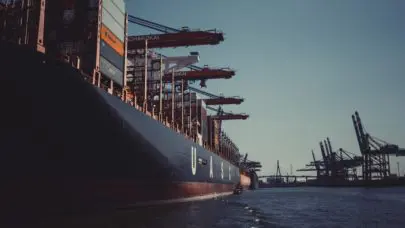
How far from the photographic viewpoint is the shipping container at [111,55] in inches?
571

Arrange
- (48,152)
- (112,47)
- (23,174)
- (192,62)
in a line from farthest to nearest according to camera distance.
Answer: (192,62) → (112,47) → (48,152) → (23,174)

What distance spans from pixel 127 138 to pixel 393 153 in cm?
8549

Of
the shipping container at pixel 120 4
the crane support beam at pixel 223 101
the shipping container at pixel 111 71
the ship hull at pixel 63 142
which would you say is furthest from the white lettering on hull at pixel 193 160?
the crane support beam at pixel 223 101

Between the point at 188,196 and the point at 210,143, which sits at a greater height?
the point at 210,143

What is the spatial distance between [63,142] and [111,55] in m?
5.31

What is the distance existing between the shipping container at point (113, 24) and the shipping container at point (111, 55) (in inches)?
38.6

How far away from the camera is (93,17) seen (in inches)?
566

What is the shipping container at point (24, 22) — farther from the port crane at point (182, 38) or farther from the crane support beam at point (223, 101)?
the crane support beam at point (223, 101)

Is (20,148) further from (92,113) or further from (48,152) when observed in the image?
(92,113)

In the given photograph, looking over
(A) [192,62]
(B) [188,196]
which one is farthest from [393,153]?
Result: (B) [188,196]

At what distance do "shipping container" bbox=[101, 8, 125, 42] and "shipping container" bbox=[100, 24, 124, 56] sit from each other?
8.8 inches

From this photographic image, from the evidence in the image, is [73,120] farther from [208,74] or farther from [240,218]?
[208,74]

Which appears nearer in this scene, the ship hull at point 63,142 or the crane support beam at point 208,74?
the ship hull at point 63,142

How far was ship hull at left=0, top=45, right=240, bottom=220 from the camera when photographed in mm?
10445
